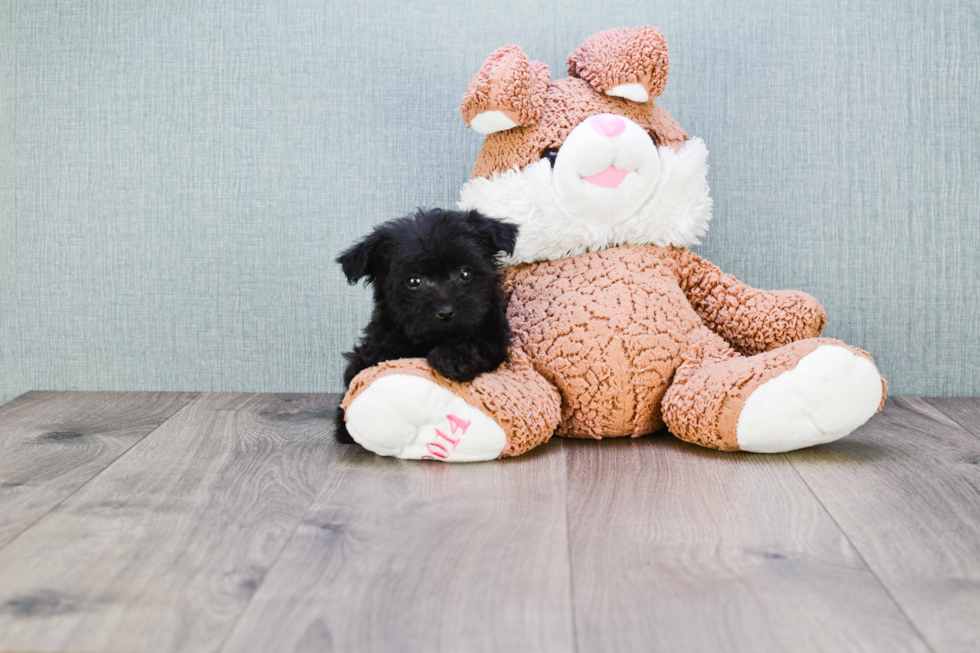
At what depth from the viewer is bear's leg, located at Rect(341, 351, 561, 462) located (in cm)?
116

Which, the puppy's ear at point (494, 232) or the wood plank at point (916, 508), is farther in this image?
the puppy's ear at point (494, 232)

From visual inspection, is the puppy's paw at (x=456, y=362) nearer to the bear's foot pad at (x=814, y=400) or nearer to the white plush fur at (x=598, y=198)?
the white plush fur at (x=598, y=198)

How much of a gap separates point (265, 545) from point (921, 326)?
1.44 m

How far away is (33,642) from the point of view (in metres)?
0.71

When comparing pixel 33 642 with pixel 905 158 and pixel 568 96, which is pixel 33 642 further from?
pixel 905 158

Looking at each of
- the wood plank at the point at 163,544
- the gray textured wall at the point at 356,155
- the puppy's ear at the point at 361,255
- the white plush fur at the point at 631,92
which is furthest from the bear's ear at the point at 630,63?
the wood plank at the point at 163,544

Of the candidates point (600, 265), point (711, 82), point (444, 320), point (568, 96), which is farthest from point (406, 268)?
point (711, 82)

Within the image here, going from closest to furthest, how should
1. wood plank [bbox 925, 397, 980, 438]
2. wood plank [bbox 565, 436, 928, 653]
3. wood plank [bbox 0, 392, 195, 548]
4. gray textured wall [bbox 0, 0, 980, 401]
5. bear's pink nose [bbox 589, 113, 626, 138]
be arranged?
wood plank [bbox 565, 436, 928, 653]
wood plank [bbox 0, 392, 195, 548]
bear's pink nose [bbox 589, 113, 626, 138]
wood plank [bbox 925, 397, 980, 438]
gray textured wall [bbox 0, 0, 980, 401]

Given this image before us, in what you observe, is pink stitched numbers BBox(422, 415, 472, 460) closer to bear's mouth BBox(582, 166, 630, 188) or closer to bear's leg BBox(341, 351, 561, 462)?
→ bear's leg BBox(341, 351, 561, 462)

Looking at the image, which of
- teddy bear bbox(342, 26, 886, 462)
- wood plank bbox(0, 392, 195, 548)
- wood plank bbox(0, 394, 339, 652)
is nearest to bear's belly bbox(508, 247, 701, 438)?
teddy bear bbox(342, 26, 886, 462)

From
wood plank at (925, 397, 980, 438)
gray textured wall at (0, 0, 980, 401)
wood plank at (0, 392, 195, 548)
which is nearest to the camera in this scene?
wood plank at (0, 392, 195, 548)

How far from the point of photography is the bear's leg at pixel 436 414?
1.16 meters

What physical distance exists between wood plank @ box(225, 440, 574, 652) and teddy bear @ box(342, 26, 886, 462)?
11 centimetres

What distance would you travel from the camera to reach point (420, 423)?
3.86 ft
